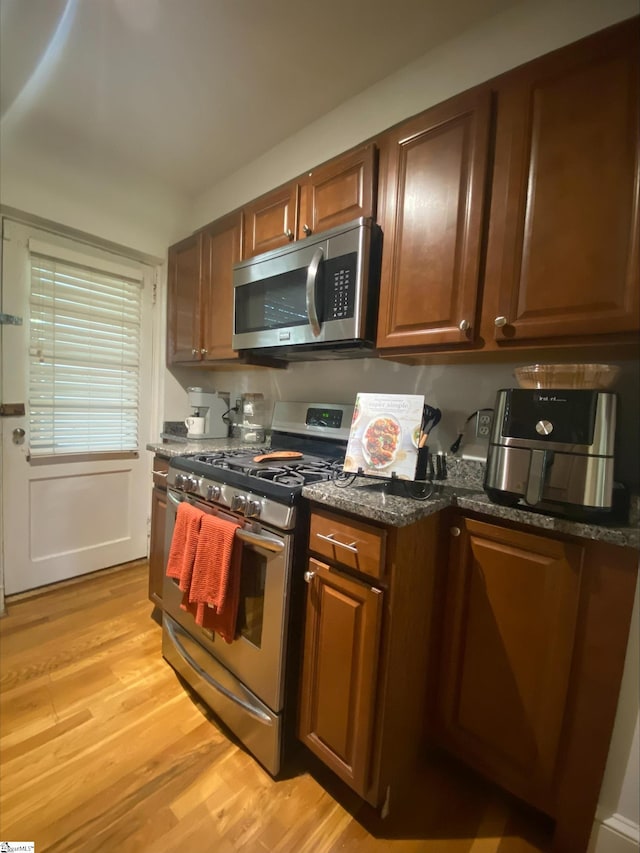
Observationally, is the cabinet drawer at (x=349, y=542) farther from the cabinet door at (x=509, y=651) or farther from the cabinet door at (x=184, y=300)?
the cabinet door at (x=184, y=300)

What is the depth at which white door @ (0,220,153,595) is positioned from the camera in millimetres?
1958

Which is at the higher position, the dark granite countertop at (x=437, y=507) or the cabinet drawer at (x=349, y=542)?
the dark granite countertop at (x=437, y=507)

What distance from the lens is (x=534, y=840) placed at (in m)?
1.03

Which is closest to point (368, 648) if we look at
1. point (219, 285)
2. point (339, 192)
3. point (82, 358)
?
point (339, 192)

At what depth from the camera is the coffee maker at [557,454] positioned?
35.9 inches

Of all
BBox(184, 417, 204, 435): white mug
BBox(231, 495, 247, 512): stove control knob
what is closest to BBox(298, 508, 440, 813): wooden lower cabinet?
BBox(231, 495, 247, 512): stove control knob

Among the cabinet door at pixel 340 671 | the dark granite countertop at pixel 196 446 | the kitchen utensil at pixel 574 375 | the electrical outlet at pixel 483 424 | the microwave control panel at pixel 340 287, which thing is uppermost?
the microwave control panel at pixel 340 287

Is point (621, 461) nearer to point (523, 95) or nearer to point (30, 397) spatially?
point (523, 95)

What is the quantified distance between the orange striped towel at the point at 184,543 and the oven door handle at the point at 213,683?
34 centimetres

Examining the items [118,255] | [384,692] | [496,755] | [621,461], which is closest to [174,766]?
[384,692]

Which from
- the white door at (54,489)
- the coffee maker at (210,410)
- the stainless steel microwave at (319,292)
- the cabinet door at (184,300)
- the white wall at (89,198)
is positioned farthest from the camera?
the coffee maker at (210,410)

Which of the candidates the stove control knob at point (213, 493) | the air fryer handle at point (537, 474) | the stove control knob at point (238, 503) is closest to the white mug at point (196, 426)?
the stove control knob at point (213, 493)

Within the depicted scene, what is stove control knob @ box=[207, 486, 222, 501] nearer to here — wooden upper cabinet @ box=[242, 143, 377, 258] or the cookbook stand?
the cookbook stand

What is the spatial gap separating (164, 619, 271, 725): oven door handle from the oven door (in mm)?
53
